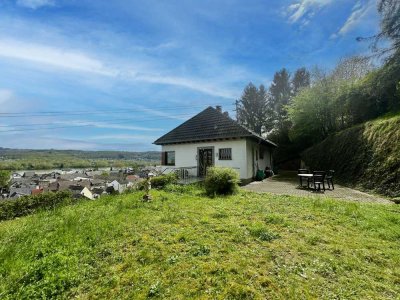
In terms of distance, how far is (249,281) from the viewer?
350 centimetres

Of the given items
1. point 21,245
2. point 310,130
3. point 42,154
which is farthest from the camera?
point 42,154

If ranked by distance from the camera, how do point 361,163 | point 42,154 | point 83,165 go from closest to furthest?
point 361,163
point 83,165
point 42,154

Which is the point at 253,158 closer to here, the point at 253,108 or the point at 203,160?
the point at 203,160

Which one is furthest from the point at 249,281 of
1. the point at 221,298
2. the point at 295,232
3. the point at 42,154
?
the point at 42,154

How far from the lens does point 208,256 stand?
430 cm

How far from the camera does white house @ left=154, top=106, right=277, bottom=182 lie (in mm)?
15758

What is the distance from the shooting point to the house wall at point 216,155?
615 inches

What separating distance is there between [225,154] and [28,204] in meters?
11.6

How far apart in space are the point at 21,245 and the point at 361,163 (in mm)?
14497

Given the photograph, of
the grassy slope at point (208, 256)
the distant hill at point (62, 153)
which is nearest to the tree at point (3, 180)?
the grassy slope at point (208, 256)

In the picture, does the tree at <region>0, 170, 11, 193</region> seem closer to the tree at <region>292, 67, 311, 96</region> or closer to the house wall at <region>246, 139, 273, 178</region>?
the house wall at <region>246, 139, 273, 178</region>

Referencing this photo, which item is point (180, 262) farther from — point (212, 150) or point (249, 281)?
point (212, 150)

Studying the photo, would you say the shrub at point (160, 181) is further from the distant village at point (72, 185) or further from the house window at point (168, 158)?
the distant village at point (72, 185)

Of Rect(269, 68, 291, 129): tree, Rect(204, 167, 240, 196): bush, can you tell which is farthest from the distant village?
Rect(269, 68, 291, 129): tree
